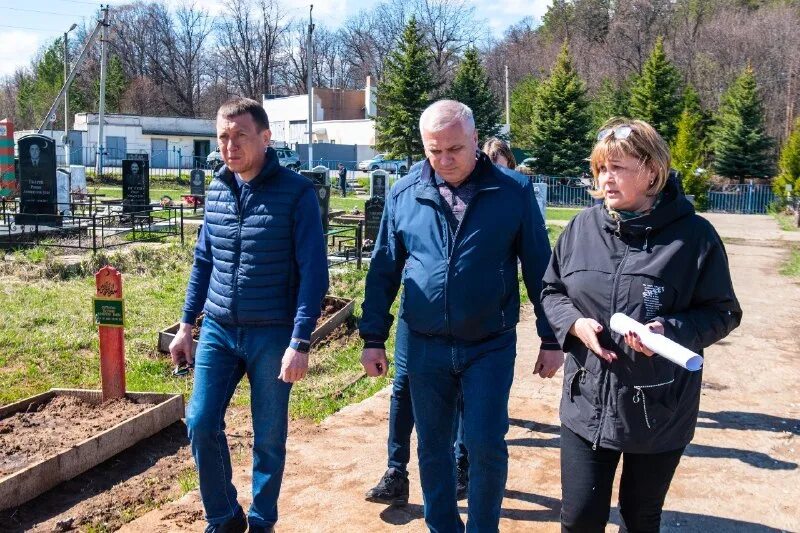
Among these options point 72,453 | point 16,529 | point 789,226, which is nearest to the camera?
point 16,529

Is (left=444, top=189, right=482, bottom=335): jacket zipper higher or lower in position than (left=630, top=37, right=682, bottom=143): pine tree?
lower

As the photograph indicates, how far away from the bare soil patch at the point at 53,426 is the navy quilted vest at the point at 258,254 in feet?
6.44

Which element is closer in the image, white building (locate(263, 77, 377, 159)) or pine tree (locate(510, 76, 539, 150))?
pine tree (locate(510, 76, 539, 150))

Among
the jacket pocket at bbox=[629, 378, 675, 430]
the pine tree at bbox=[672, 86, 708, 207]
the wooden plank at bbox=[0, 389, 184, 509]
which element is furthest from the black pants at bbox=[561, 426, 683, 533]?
→ the pine tree at bbox=[672, 86, 708, 207]

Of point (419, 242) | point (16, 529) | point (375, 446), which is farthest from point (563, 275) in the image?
point (16, 529)

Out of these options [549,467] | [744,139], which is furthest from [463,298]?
[744,139]

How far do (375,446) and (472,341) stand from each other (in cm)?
206

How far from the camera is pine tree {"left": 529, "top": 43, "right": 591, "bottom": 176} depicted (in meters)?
40.8

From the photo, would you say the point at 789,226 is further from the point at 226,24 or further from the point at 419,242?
the point at 226,24

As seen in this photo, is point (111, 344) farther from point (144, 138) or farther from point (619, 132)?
point (144, 138)

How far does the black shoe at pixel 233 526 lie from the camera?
3.44m

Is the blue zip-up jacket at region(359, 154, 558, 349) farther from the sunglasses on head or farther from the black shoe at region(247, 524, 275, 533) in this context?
the black shoe at region(247, 524, 275, 533)

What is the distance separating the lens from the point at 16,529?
3.91 meters

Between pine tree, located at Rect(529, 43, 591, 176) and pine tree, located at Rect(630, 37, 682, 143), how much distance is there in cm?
454
